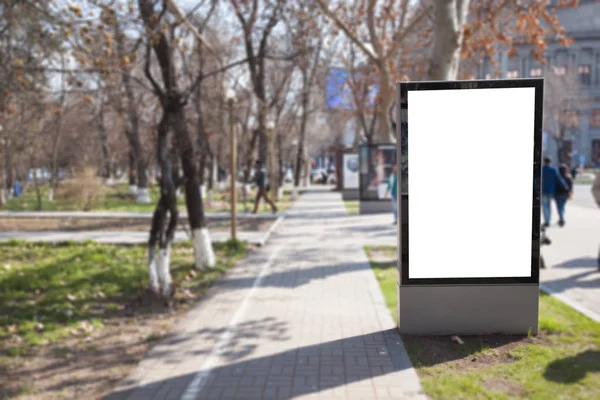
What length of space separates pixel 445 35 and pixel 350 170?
74.9ft

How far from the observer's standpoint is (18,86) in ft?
31.4

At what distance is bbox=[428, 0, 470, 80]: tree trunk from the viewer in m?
6.39

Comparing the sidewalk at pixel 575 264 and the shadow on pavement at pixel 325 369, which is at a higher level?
the shadow on pavement at pixel 325 369

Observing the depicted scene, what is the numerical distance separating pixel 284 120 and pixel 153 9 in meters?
31.0

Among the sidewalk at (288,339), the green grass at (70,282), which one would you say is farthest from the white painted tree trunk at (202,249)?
the sidewalk at (288,339)

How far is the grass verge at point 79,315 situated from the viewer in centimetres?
527

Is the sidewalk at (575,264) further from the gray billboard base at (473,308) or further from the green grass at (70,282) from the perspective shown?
the green grass at (70,282)

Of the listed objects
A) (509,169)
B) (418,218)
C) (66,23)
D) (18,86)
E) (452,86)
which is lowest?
(418,218)

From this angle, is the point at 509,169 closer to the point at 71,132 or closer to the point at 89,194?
the point at 89,194

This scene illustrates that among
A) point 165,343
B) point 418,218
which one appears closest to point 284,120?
point 165,343

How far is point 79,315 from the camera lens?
7348mm

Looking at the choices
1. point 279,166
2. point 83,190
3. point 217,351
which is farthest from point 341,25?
point 279,166

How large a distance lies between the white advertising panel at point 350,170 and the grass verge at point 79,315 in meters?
17.3

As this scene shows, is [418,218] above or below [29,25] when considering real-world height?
below
